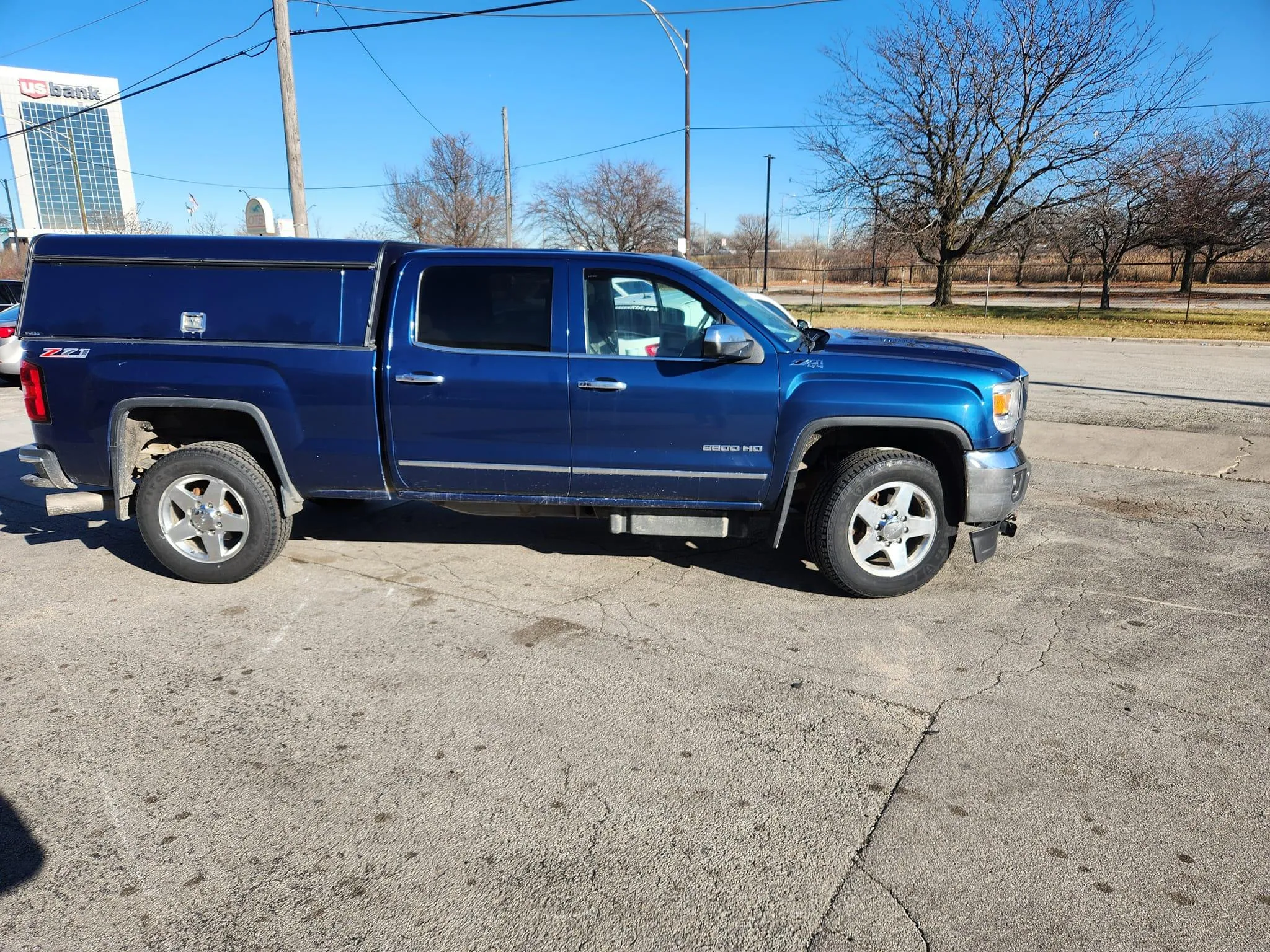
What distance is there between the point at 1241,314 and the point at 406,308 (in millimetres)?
32266

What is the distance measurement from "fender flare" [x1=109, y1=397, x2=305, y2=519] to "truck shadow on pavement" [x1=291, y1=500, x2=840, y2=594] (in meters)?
0.97

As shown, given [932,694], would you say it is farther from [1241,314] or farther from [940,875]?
[1241,314]

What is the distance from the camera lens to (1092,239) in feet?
113

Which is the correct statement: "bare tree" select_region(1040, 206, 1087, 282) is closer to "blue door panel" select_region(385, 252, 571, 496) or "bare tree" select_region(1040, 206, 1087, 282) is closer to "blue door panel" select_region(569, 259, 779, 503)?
"blue door panel" select_region(569, 259, 779, 503)

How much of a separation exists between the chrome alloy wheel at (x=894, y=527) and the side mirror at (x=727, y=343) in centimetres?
105

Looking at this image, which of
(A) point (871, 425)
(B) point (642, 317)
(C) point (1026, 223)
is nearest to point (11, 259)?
(C) point (1026, 223)

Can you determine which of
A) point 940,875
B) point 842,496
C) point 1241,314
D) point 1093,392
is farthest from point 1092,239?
point 940,875

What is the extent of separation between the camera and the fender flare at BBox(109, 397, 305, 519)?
486 cm

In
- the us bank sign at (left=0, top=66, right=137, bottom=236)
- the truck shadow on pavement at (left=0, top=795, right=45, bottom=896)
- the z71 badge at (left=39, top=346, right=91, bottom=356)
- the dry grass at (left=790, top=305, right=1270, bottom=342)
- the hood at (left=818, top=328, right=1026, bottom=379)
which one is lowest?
the truck shadow on pavement at (left=0, top=795, right=45, bottom=896)

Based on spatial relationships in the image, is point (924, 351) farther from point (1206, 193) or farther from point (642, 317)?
point (1206, 193)

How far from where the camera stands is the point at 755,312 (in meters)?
4.91

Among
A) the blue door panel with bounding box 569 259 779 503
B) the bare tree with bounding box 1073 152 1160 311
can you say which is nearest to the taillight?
the blue door panel with bounding box 569 259 779 503

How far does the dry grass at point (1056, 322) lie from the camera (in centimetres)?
2336

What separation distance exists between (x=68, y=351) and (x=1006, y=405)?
5.26 m
